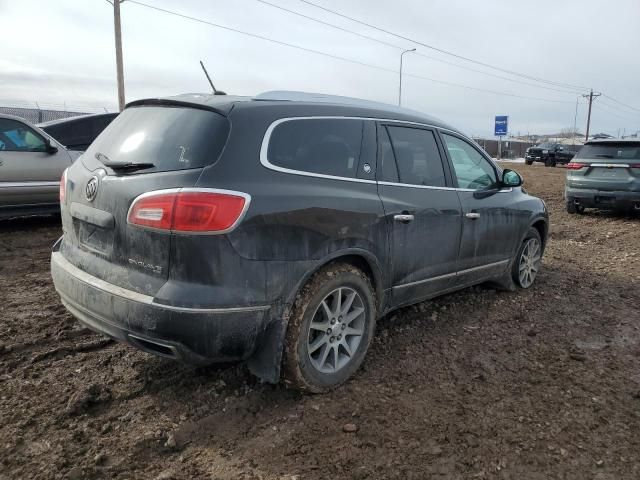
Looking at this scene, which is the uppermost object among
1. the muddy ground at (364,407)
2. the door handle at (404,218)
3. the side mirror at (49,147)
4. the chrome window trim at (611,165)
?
the side mirror at (49,147)

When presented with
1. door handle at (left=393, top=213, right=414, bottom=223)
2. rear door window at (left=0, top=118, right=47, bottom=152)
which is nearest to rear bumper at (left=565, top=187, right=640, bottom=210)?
door handle at (left=393, top=213, right=414, bottom=223)

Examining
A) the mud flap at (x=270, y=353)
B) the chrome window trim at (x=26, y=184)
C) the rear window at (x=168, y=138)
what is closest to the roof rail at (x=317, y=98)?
the rear window at (x=168, y=138)

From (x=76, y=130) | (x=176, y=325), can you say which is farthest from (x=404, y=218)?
(x=76, y=130)

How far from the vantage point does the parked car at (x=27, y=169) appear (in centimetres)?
711

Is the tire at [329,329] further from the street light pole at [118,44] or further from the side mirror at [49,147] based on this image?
the street light pole at [118,44]

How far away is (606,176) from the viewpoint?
9.86m

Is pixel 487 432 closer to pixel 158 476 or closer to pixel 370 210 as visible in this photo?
pixel 370 210

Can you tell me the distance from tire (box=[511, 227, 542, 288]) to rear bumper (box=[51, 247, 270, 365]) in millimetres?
3304


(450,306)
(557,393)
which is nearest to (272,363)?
(557,393)

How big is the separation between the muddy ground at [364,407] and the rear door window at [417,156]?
1205mm

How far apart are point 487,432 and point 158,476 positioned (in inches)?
66.1

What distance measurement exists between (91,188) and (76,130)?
7.16 m

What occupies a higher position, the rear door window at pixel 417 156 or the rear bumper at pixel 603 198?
the rear door window at pixel 417 156

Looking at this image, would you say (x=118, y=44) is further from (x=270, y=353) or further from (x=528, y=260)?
(x=270, y=353)
